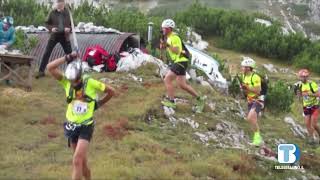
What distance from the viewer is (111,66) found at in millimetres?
18656

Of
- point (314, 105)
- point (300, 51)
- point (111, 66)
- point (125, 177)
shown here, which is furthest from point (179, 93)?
point (300, 51)

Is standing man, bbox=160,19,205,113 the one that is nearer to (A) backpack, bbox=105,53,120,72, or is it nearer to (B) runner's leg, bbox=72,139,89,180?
(A) backpack, bbox=105,53,120,72

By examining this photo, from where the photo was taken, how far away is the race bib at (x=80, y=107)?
30.0 ft

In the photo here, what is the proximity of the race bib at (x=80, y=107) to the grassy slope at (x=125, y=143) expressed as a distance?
1.67m

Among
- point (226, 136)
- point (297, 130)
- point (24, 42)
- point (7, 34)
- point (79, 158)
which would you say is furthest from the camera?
point (24, 42)

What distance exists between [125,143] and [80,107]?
368 centimetres

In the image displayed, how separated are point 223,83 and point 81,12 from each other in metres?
19.5

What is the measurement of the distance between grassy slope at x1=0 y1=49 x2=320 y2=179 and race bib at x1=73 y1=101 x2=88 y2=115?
1670 millimetres

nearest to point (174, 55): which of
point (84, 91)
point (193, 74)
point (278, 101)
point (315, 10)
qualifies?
point (84, 91)

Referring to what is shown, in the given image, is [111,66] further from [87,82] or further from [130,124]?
[87,82]

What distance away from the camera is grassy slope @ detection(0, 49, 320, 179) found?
36.4ft

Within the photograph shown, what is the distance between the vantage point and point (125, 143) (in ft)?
41.6

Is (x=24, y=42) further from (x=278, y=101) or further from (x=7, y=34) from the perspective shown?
(x=278, y=101)

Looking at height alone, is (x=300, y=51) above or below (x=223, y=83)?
below
